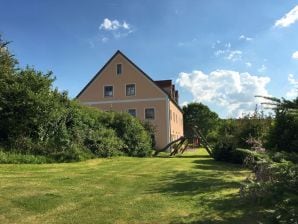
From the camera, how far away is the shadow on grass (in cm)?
873

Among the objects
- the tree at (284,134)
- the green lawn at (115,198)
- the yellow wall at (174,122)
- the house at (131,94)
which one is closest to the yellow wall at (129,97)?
the house at (131,94)

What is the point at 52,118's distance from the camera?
777 inches

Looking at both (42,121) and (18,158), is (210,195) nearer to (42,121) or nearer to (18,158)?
(18,158)

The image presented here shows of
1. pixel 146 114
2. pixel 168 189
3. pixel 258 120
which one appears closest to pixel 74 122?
pixel 258 120

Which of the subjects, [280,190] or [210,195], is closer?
[280,190]

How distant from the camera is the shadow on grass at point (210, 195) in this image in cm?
873

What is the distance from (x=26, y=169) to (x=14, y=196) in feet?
16.7

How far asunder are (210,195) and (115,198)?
2641 millimetres

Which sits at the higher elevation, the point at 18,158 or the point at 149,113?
the point at 149,113

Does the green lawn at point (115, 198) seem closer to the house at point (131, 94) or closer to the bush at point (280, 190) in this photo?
the bush at point (280, 190)

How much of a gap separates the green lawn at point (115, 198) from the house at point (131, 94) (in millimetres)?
33162

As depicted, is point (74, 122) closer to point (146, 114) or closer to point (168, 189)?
point (168, 189)

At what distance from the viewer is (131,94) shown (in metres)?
48.6

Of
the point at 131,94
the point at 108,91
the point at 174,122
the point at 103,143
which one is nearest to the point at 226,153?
the point at 103,143
